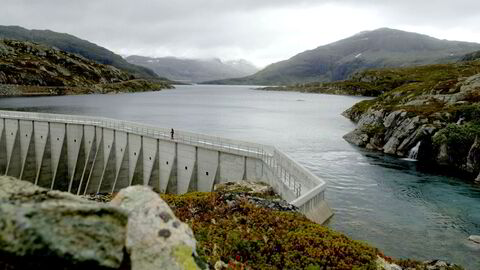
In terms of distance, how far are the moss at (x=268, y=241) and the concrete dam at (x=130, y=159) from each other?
392 inches

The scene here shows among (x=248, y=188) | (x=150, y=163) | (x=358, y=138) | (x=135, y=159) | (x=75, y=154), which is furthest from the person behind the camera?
(x=358, y=138)

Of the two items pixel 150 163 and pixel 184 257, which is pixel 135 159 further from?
pixel 184 257

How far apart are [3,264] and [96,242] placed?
146 cm

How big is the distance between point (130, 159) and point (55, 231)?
51882mm

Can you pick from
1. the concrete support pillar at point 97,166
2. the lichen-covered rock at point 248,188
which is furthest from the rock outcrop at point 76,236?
the concrete support pillar at point 97,166

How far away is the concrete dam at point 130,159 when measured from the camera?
133 feet

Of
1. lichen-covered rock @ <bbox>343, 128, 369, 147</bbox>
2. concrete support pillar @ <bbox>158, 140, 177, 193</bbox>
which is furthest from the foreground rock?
lichen-covered rock @ <bbox>343, 128, 369, 147</bbox>

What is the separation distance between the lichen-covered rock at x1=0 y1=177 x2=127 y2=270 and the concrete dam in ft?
81.8

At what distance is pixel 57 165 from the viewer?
6347cm

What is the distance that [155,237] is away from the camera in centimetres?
852

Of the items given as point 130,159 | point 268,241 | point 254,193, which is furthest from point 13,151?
point 268,241

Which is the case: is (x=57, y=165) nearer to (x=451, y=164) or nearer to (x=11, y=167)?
(x=11, y=167)

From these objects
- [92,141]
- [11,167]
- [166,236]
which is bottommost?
[11,167]

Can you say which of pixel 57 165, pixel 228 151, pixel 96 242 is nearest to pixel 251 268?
pixel 96 242
